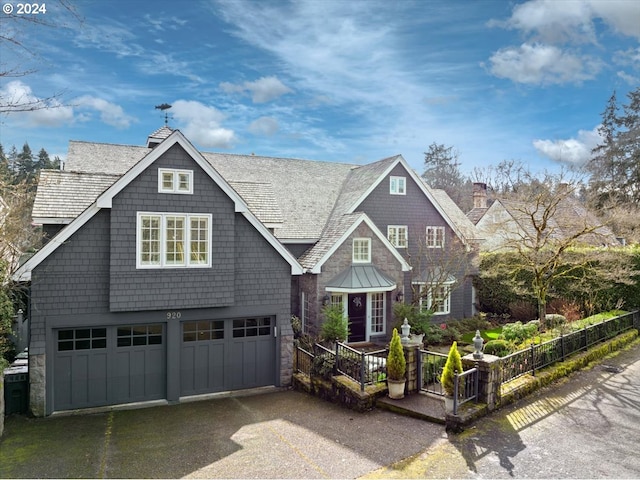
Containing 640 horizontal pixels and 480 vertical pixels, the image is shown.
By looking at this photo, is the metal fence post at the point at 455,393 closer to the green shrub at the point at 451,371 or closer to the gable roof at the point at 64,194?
the green shrub at the point at 451,371

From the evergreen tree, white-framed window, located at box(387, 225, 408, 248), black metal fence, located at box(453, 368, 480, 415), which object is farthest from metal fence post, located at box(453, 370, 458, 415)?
the evergreen tree

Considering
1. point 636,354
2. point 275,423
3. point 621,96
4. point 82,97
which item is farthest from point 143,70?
point 621,96

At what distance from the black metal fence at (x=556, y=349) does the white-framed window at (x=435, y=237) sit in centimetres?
812

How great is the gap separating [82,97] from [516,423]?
11.1 metres

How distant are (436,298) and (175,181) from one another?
13527 millimetres

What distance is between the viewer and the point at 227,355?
13.2 m

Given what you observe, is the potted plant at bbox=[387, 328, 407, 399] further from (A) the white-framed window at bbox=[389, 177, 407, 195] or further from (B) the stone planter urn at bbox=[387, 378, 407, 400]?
(A) the white-framed window at bbox=[389, 177, 407, 195]

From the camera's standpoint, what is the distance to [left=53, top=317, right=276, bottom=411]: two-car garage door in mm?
11641

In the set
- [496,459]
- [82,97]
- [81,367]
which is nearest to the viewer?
[82,97]

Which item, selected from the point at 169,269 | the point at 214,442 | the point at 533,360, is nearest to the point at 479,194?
the point at 533,360

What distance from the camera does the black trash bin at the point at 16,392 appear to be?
1118 centimetres

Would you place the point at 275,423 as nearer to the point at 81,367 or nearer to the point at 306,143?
the point at 81,367

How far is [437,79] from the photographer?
15297 millimetres

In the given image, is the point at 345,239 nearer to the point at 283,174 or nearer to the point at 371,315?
the point at 371,315
